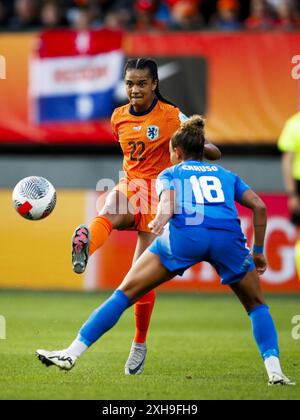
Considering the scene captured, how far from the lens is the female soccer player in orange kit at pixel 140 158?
7.47 m

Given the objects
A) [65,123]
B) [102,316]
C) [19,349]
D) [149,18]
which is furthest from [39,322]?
[149,18]

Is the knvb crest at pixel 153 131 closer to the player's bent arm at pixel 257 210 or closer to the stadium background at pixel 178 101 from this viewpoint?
the player's bent arm at pixel 257 210

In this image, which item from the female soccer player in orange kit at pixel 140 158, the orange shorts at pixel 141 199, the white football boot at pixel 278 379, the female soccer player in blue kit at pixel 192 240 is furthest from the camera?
the orange shorts at pixel 141 199

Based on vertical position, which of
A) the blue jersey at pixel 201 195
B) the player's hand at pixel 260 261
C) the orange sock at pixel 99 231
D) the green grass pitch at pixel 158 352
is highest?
the blue jersey at pixel 201 195

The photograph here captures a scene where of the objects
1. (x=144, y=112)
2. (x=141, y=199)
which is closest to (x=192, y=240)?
(x=141, y=199)

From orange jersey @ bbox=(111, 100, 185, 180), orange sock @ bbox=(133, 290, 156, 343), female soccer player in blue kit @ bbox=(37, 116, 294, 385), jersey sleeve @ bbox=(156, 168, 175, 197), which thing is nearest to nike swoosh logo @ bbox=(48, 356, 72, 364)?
female soccer player in blue kit @ bbox=(37, 116, 294, 385)

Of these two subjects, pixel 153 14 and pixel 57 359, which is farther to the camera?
pixel 153 14

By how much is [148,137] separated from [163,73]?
8.84 meters

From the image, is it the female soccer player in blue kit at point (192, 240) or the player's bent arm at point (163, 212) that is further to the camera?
the female soccer player in blue kit at point (192, 240)

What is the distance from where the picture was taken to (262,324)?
258 inches

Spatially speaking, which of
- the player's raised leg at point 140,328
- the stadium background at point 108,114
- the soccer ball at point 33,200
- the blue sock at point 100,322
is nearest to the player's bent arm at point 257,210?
the blue sock at point 100,322

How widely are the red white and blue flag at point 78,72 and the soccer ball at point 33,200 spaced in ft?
28.8

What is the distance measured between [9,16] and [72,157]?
9.18 ft

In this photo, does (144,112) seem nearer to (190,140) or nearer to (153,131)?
(153,131)
